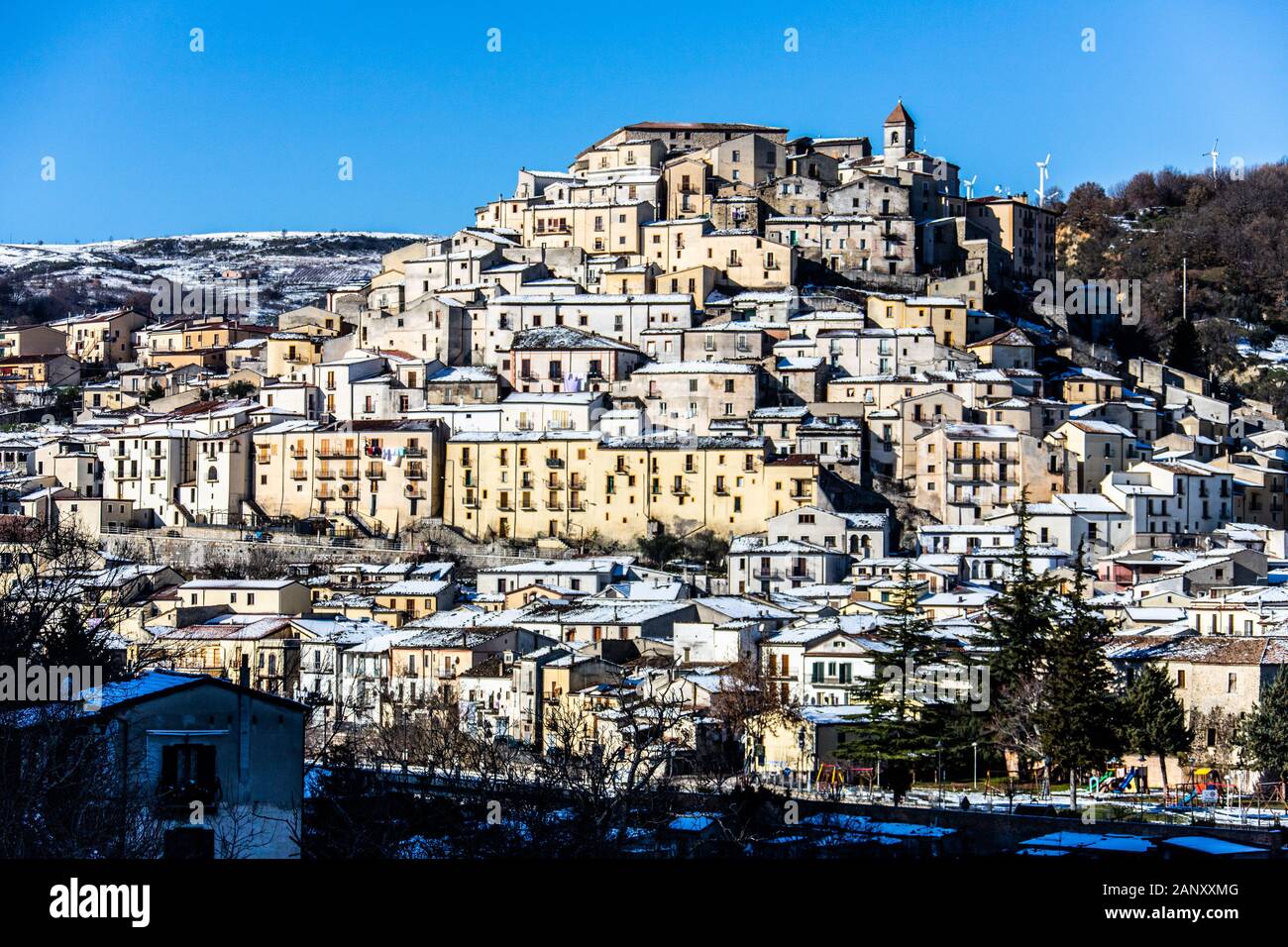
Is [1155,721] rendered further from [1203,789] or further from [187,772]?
[187,772]

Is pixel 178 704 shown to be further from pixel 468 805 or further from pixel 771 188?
pixel 771 188

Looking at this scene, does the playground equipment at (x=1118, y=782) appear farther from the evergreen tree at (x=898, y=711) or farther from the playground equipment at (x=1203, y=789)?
the evergreen tree at (x=898, y=711)

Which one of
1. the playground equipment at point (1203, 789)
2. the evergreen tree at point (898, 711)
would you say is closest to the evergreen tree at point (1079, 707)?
the playground equipment at point (1203, 789)

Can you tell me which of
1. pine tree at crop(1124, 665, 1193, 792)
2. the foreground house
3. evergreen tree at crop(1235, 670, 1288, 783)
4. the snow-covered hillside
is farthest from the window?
the snow-covered hillside

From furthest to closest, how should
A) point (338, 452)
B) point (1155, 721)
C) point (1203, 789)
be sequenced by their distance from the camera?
point (338, 452) → point (1155, 721) → point (1203, 789)

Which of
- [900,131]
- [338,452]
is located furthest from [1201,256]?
[338,452]

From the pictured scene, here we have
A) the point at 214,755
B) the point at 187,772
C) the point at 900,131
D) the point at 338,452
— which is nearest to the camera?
the point at 187,772

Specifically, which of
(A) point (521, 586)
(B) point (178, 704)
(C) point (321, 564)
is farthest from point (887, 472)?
(B) point (178, 704)
